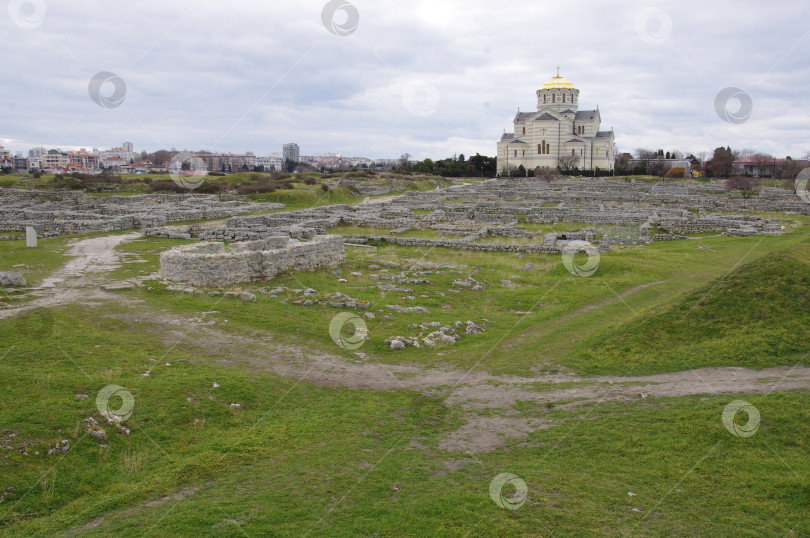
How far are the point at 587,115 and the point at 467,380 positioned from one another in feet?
361

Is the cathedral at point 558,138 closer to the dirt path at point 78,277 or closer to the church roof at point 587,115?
the church roof at point 587,115

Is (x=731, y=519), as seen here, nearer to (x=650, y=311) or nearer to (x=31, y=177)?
(x=650, y=311)

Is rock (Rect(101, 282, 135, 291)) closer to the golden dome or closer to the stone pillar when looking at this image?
the stone pillar

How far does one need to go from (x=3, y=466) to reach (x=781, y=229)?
3911 centimetres

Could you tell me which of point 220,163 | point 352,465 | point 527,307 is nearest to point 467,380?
point 352,465

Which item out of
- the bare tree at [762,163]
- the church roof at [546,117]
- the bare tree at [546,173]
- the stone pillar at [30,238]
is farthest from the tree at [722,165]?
the stone pillar at [30,238]

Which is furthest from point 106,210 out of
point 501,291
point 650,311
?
point 650,311

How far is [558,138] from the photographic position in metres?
106

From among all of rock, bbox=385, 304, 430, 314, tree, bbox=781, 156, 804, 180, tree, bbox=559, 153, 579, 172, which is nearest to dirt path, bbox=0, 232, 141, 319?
rock, bbox=385, 304, 430, 314

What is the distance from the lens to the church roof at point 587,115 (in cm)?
10844

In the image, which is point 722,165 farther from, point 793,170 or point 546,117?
point 546,117

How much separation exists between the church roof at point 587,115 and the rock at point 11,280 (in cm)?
10965

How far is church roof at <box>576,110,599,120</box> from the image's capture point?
108 metres

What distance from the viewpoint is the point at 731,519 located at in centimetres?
630
